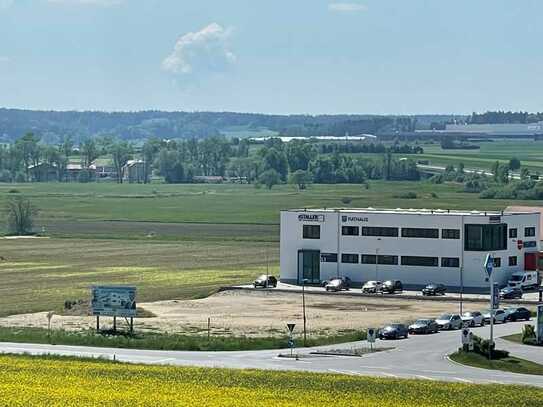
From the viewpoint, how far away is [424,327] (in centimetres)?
7981

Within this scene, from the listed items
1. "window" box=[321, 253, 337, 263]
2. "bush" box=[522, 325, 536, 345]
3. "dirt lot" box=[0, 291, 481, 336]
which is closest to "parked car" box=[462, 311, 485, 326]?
"dirt lot" box=[0, 291, 481, 336]

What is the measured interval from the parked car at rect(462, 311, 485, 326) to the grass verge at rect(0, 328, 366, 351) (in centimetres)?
669

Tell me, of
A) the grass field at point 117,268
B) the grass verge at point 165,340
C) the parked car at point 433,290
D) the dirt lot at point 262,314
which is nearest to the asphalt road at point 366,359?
the grass verge at point 165,340

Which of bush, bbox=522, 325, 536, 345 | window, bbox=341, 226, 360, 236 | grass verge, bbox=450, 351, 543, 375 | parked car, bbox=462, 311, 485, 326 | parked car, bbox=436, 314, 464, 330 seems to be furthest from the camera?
window, bbox=341, 226, 360, 236

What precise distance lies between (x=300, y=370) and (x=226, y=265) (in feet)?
188

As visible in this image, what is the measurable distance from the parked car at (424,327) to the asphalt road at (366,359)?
233 cm

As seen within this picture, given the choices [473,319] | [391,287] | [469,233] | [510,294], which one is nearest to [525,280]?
[510,294]

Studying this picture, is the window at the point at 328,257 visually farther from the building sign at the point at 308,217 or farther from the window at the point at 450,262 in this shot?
the window at the point at 450,262

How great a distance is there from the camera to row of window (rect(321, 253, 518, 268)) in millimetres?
102375

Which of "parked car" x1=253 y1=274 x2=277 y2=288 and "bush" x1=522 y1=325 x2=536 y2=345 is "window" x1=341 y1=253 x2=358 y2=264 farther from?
"bush" x1=522 y1=325 x2=536 y2=345

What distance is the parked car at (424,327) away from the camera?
261 feet

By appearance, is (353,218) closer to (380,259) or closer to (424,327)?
(380,259)

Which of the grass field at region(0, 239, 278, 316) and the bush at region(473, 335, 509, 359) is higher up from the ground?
the bush at region(473, 335, 509, 359)

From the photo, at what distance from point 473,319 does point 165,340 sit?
17539 mm
